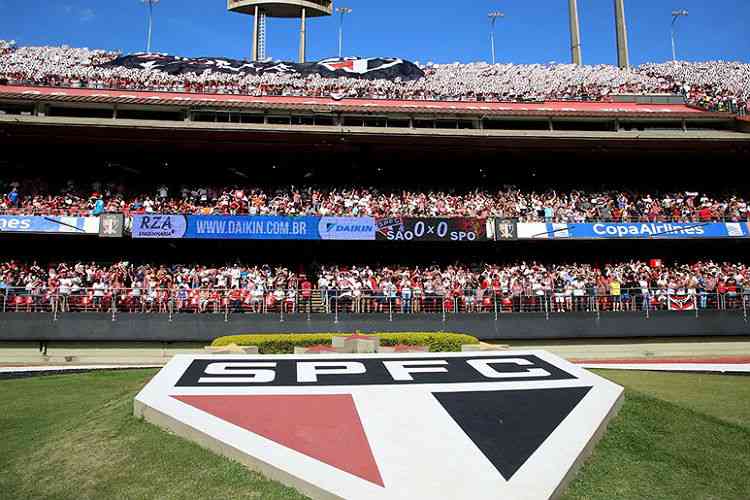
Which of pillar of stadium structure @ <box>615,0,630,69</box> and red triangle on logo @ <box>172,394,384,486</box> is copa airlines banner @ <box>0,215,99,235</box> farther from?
pillar of stadium structure @ <box>615,0,630,69</box>

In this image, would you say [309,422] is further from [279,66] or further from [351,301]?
[279,66]

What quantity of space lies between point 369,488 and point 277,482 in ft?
3.72

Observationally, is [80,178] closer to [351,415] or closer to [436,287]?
[436,287]

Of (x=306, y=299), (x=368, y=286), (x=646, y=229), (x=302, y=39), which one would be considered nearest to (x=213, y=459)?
(x=306, y=299)

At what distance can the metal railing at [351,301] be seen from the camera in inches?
832

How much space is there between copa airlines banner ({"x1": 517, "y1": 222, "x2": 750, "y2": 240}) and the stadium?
12cm

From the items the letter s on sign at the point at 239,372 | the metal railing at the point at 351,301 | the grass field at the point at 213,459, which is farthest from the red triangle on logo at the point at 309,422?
the metal railing at the point at 351,301

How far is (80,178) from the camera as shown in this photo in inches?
1097

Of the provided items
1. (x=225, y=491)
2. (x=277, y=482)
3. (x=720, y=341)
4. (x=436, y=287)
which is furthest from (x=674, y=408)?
(x=720, y=341)

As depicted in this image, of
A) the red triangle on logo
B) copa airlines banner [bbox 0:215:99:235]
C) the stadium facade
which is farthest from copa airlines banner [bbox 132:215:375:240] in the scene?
the red triangle on logo

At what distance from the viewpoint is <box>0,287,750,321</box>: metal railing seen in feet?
69.3

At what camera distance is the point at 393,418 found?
299 inches

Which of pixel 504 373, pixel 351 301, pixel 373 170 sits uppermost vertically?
pixel 373 170

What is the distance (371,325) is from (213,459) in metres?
Result: 15.3
